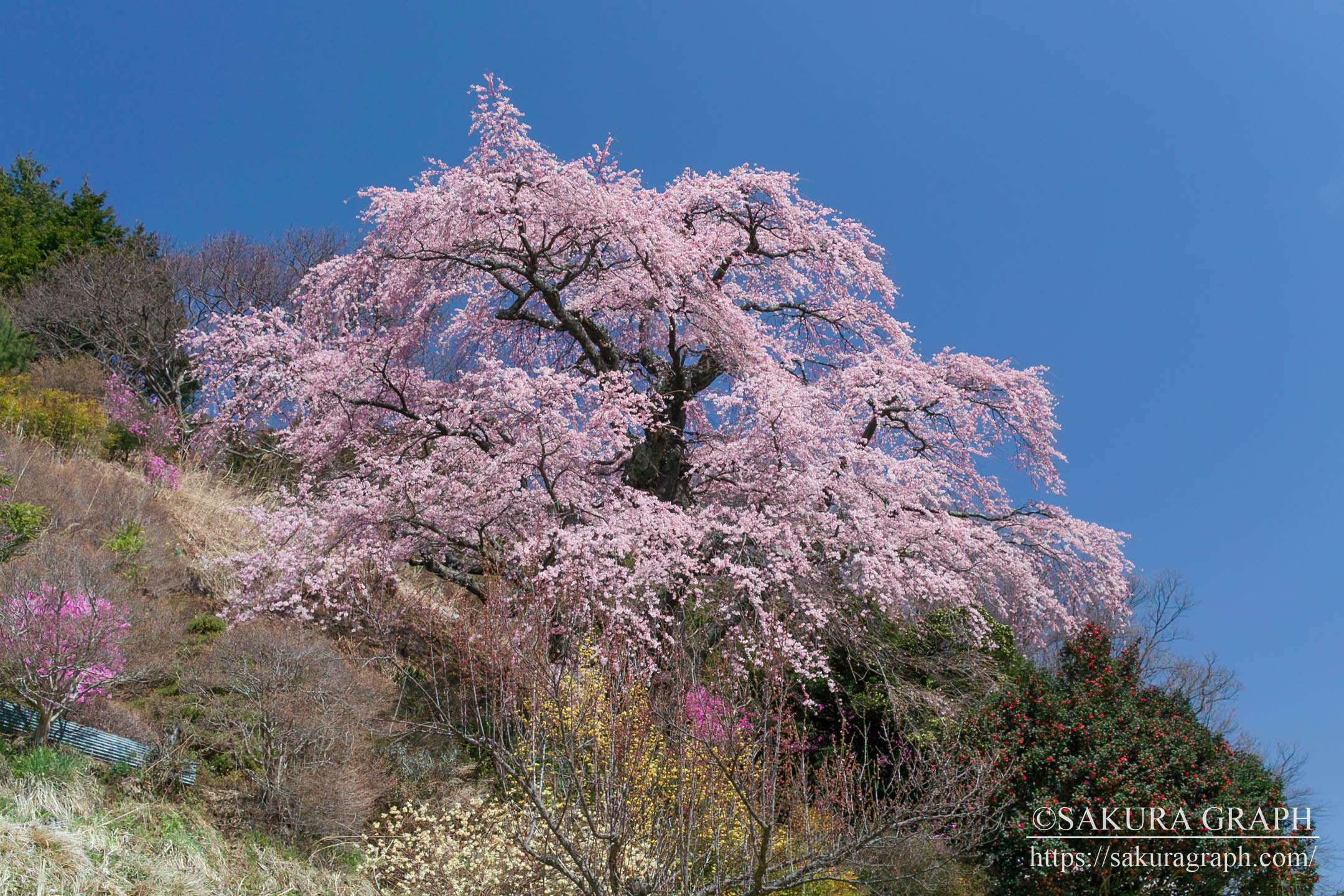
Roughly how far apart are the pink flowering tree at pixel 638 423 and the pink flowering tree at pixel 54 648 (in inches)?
93.2

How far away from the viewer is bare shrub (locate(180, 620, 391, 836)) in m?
7.35

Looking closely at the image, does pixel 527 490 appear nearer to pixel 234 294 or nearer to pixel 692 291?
pixel 692 291

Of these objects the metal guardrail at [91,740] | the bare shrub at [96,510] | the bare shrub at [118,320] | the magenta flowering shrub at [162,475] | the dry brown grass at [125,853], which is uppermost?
the bare shrub at [118,320]

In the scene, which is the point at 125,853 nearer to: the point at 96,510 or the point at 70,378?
the point at 96,510

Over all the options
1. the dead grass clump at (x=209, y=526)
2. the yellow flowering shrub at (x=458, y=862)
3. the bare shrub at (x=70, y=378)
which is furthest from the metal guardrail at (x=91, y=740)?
the bare shrub at (x=70, y=378)

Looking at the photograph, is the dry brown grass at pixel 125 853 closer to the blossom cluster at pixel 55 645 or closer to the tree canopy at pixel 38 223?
the blossom cluster at pixel 55 645

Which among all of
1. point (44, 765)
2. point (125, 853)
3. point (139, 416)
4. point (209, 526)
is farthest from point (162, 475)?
point (125, 853)

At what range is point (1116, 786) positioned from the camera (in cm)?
759

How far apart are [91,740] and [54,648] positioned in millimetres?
919

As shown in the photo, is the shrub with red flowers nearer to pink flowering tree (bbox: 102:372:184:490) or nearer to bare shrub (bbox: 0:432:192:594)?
bare shrub (bbox: 0:432:192:594)

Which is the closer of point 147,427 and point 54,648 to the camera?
point 54,648

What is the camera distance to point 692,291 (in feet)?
38.1

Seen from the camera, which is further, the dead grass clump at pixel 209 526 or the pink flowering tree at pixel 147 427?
the pink flowering tree at pixel 147 427

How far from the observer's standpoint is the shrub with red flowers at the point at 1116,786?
24.8 ft
